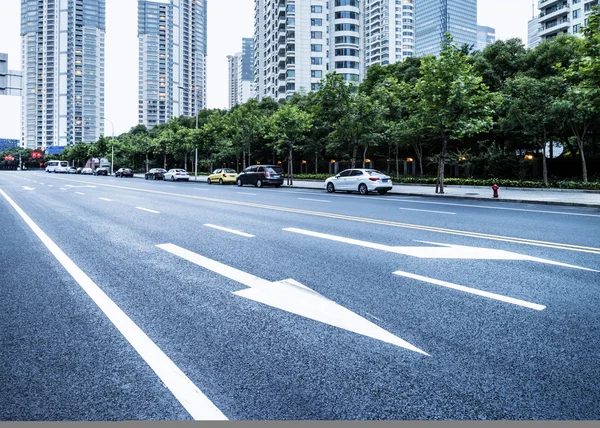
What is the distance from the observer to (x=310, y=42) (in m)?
91.9

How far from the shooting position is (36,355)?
3.57 m

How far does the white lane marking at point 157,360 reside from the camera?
2.81 meters

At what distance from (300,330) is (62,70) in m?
207

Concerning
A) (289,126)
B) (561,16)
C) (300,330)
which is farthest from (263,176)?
(561,16)

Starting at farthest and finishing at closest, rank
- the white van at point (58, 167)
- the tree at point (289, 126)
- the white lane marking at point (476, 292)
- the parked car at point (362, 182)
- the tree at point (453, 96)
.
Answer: the white van at point (58, 167) → the tree at point (289, 126) → the parked car at point (362, 182) → the tree at point (453, 96) → the white lane marking at point (476, 292)

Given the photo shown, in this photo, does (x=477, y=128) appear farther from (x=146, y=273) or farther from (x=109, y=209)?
(x=146, y=273)

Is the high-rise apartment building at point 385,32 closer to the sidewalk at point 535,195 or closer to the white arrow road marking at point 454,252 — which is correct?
the sidewalk at point 535,195

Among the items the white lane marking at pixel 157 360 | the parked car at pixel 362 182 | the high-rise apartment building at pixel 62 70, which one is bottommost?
the white lane marking at pixel 157 360

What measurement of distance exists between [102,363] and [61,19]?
687 ft

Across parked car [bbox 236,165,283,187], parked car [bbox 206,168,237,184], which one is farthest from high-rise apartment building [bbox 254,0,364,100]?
parked car [bbox 236,165,283,187]

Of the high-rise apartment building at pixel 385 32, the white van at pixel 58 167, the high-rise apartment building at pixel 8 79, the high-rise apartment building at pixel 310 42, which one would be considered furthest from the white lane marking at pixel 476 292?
the high-rise apartment building at pixel 385 32

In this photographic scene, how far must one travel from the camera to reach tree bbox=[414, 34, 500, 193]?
24953mm

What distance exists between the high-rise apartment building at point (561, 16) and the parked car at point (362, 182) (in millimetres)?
60352

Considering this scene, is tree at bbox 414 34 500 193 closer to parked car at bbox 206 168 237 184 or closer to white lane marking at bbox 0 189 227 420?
parked car at bbox 206 168 237 184
